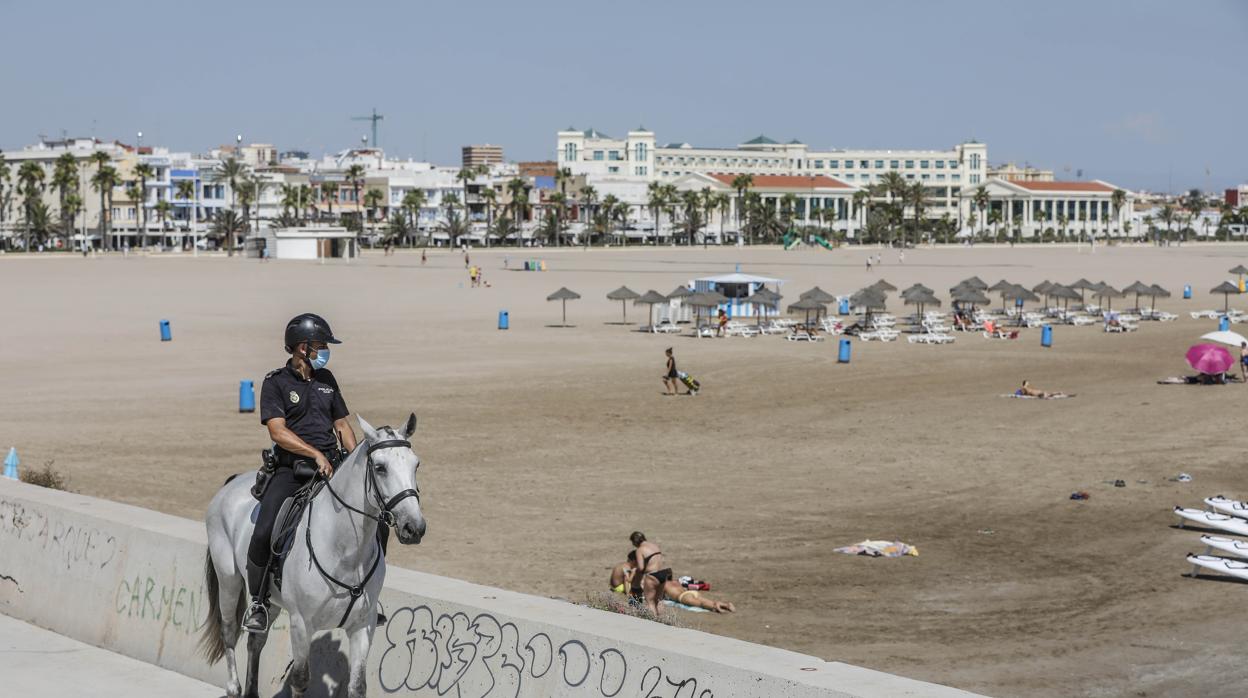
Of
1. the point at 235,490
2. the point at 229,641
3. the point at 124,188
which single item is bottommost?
the point at 229,641

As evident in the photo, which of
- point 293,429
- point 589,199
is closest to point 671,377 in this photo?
point 293,429

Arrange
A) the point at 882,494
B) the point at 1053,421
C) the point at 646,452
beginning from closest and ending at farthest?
1. the point at 882,494
2. the point at 646,452
3. the point at 1053,421

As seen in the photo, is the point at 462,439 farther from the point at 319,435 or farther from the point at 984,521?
the point at 319,435

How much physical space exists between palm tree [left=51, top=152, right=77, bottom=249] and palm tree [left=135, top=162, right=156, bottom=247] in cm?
594

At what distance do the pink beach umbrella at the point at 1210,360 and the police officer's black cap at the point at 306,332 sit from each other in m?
30.5

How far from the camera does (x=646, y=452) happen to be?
25.1m

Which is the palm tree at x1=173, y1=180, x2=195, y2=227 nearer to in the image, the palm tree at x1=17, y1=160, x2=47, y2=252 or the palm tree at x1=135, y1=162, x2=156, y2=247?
the palm tree at x1=135, y1=162, x2=156, y2=247

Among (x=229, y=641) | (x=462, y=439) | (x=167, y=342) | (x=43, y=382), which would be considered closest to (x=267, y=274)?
(x=167, y=342)

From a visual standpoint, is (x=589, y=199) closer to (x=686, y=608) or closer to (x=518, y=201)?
(x=518, y=201)

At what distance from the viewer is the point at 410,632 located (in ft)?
24.4

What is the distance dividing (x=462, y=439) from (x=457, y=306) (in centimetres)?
3684

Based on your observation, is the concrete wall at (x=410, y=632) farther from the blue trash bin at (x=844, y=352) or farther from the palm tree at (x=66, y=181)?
the palm tree at (x=66, y=181)

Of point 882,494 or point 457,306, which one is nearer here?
point 882,494

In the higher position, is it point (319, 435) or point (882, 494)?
point (319, 435)
